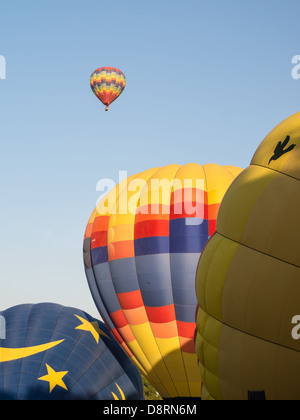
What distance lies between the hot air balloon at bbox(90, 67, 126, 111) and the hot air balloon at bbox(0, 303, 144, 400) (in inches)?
341

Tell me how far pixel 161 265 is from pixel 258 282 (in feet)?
20.7

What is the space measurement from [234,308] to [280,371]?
919mm

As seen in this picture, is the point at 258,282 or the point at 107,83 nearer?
the point at 258,282

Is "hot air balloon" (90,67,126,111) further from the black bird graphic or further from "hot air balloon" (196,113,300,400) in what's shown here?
the black bird graphic

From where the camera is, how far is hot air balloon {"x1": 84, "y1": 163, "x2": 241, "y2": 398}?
13695 mm

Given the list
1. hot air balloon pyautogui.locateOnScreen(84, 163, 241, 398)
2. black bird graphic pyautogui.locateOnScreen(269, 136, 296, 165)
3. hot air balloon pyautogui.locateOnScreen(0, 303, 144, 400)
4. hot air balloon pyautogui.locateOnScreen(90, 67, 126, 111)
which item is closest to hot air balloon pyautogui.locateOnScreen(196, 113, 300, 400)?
black bird graphic pyautogui.locateOnScreen(269, 136, 296, 165)

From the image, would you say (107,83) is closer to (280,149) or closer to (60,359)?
(60,359)

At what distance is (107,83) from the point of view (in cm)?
2141

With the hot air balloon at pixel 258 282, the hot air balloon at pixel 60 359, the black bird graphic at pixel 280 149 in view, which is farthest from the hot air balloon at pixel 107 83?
the black bird graphic at pixel 280 149

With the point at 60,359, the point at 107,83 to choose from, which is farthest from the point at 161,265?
the point at 107,83

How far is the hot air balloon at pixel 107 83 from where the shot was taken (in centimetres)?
2131

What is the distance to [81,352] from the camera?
1398 centimetres

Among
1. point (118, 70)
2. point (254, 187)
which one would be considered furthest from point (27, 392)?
point (118, 70)
